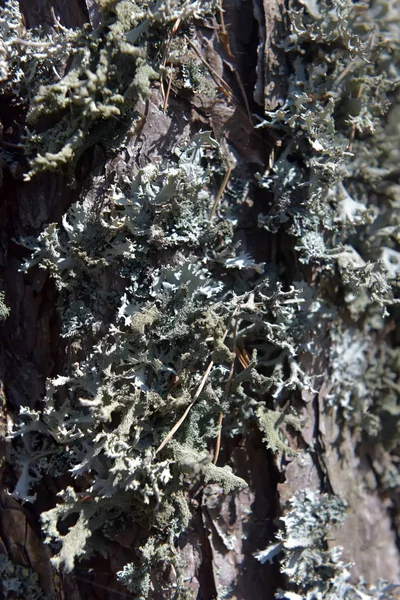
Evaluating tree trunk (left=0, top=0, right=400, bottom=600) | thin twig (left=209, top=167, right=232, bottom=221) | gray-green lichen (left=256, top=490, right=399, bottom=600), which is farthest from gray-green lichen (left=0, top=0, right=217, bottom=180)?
gray-green lichen (left=256, top=490, right=399, bottom=600)

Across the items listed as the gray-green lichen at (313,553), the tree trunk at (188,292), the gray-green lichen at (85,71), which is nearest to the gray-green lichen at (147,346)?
the tree trunk at (188,292)

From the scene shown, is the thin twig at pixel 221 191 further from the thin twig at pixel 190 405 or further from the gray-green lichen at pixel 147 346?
the thin twig at pixel 190 405

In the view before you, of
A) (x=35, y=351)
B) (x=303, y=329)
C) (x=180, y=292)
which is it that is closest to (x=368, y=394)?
(x=303, y=329)

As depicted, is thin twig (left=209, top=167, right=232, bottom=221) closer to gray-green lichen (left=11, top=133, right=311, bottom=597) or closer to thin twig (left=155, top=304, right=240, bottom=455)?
gray-green lichen (left=11, top=133, right=311, bottom=597)

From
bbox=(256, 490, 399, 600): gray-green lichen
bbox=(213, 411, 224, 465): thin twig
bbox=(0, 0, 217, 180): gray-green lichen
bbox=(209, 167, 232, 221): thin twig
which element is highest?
bbox=(0, 0, 217, 180): gray-green lichen

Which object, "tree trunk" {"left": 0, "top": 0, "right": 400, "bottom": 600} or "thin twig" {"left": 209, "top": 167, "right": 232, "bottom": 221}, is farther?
"thin twig" {"left": 209, "top": 167, "right": 232, "bottom": 221}

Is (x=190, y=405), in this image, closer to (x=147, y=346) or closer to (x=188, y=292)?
(x=147, y=346)

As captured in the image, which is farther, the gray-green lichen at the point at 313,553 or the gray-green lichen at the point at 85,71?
the gray-green lichen at the point at 313,553

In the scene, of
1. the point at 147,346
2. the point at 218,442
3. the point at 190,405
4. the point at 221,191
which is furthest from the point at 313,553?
the point at 221,191
